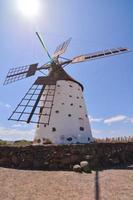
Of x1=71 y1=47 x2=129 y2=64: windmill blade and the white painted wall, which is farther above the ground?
x1=71 y1=47 x2=129 y2=64: windmill blade

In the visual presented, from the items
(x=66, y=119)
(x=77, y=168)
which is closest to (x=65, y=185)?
(x=77, y=168)

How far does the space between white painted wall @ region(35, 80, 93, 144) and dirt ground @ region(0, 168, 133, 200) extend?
674 cm

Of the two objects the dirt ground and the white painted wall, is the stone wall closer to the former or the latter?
the dirt ground

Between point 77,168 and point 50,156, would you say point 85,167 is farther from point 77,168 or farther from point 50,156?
point 50,156

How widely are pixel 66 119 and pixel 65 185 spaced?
9.98 m

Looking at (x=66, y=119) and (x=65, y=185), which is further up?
(x=66, y=119)

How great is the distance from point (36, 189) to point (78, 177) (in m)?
2.77

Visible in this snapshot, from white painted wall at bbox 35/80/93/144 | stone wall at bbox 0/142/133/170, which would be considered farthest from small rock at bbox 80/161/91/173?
white painted wall at bbox 35/80/93/144

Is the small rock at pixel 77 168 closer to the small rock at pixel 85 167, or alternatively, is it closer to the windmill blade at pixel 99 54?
the small rock at pixel 85 167

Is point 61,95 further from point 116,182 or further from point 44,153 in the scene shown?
point 116,182

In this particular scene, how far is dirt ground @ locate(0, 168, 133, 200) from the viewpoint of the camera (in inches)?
370

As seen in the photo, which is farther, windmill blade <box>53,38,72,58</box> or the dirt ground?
windmill blade <box>53,38,72,58</box>

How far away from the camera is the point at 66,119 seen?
67.7 feet

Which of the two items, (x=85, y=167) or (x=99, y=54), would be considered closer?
(x=85, y=167)
